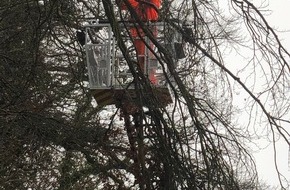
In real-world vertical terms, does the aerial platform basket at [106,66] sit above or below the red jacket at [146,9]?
above

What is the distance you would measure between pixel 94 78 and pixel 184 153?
3154mm

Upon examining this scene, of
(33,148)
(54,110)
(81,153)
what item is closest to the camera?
(33,148)

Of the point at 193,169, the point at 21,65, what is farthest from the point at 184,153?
the point at 21,65

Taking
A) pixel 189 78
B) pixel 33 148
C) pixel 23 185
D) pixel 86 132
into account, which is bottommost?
pixel 189 78

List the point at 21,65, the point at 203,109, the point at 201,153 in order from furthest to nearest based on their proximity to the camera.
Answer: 1. the point at 21,65
2. the point at 203,109
3. the point at 201,153

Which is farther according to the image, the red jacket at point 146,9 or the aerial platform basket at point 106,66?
the aerial platform basket at point 106,66

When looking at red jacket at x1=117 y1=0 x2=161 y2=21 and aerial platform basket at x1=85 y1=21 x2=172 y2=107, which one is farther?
aerial platform basket at x1=85 y1=21 x2=172 y2=107

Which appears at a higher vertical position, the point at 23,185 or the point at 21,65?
the point at 21,65

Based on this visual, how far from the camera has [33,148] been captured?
1030cm

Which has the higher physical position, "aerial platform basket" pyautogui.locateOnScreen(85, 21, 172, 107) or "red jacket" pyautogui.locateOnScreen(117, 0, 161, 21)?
"aerial platform basket" pyautogui.locateOnScreen(85, 21, 172, 107)

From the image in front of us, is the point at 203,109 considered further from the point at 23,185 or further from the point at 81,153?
the point at 81,153

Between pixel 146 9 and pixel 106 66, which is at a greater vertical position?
pixel 106 66

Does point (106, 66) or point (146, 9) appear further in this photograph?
point (106, 66)

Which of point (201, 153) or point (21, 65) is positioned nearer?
point (201, 153)
